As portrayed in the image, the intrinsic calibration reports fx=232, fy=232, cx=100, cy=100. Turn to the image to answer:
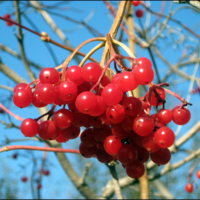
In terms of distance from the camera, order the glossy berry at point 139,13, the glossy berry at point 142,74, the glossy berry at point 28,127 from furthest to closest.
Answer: the glossy berry at point 139,13 < the glossy berry at point 28,127 < the glossy berry at point 142,74

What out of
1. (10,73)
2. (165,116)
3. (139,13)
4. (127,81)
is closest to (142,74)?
(127,81)

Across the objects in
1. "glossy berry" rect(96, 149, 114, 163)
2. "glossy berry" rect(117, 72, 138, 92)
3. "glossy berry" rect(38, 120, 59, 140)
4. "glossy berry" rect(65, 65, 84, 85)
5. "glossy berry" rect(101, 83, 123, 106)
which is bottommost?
"glossy berry" rect(96, 149, 114, 163)

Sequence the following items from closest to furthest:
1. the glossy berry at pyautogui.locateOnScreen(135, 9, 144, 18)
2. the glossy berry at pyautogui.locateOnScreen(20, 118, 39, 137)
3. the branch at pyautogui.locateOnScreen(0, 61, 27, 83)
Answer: the glossy berry at pyautogui.locateOnScreen(20, 118, 39, 137), the branch at pyautogui.locateOnScreen(0, 61, 27, 83), the glossy berry at pyautogui.locateOnScreen(135, 9, 144, 18)

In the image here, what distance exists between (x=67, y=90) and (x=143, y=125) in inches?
7.1

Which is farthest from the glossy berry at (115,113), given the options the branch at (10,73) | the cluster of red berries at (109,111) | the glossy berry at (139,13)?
the glossy berry at (139,13)

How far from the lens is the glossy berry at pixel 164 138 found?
20.2 inches

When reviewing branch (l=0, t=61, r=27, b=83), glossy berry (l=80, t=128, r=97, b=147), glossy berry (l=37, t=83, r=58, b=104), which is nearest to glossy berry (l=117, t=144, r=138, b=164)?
glossy berry (l=80, t=128, r=97, b=147)

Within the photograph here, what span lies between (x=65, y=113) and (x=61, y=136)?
0.13m

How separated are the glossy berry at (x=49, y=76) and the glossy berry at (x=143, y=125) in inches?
8.2

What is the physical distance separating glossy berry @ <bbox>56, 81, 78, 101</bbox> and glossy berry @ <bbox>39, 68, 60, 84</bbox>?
1.0 inches

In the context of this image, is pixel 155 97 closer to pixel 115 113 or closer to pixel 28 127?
pixel 115 113

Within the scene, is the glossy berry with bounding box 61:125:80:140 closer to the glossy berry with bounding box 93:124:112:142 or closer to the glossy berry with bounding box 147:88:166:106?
the glossy berry with bounding box 93:124:112:142

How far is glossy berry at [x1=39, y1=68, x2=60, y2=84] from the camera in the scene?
525 mm

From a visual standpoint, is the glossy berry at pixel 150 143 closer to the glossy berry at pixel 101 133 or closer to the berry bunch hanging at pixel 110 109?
the berry bunch hanging at pixel 110 109
